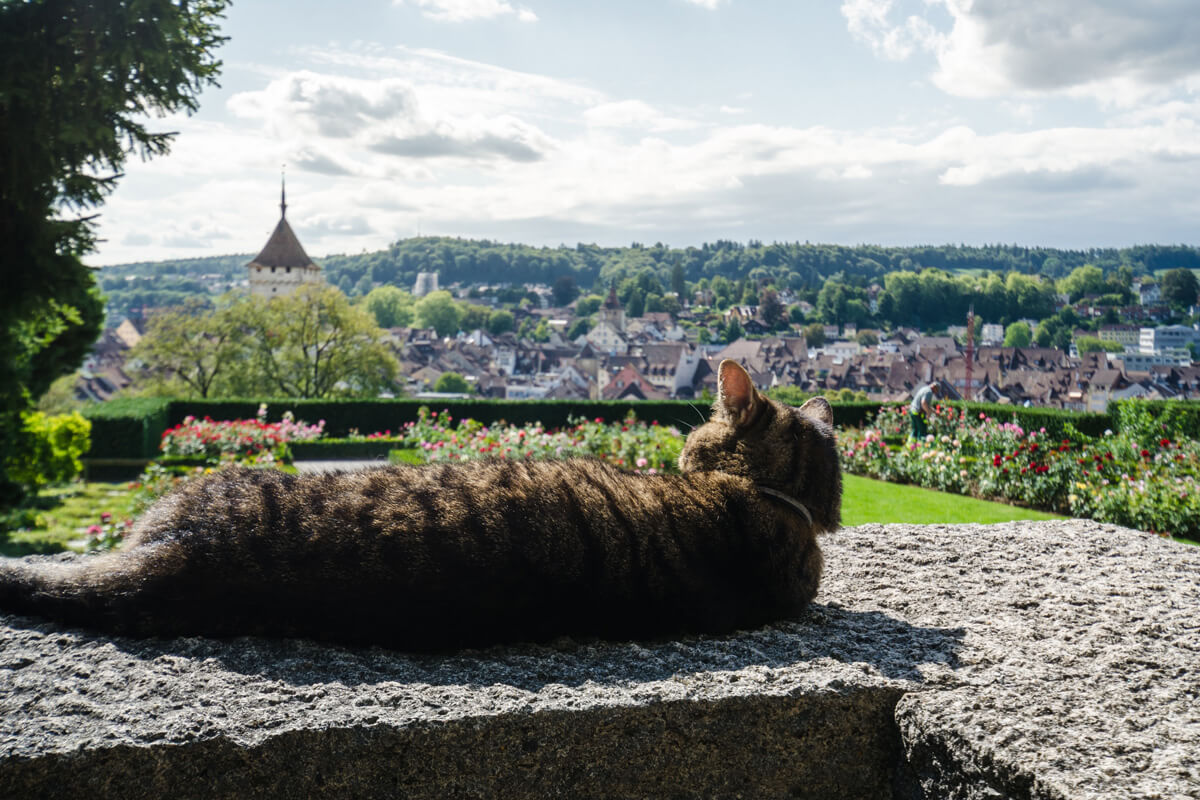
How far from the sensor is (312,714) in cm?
250

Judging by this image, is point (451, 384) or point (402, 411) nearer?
point (402, 411)

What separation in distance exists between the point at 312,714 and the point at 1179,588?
14.7 ft

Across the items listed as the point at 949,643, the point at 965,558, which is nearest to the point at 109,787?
the point at 949,643

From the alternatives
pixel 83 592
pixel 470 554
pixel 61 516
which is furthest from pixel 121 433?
pixel 470 554

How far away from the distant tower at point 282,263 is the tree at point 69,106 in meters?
60.5

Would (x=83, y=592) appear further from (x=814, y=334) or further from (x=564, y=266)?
(x=564, y=266)

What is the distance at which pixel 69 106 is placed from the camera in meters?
8.90

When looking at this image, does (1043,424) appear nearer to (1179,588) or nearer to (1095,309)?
(1179,588)

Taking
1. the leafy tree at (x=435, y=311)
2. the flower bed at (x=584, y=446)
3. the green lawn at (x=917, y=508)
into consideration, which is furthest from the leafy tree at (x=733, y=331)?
the flower bed at (x=584, y=446)

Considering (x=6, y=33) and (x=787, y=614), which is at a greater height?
(x=6, y=33)

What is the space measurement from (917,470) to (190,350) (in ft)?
118

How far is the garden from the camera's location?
899 cm

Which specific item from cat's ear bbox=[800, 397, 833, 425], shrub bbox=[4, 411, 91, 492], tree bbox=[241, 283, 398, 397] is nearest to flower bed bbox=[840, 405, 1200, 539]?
cat's ear bbox=[800, 397, 833, 425]

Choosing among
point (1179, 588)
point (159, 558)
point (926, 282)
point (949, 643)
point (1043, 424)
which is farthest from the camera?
point (926, 282)
